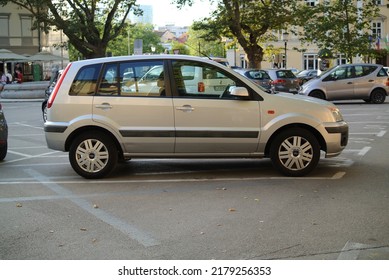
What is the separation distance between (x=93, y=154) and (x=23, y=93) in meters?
23.3

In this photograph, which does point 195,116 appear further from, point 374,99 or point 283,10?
point 283,10

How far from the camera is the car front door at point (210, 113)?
7578 millimetres

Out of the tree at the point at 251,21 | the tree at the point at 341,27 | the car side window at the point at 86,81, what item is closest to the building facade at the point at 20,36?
the tree at the point at 251,21

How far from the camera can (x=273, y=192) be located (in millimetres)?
6957

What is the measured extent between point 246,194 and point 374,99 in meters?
17.3

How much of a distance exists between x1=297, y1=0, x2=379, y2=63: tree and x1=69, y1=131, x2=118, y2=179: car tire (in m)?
27.5

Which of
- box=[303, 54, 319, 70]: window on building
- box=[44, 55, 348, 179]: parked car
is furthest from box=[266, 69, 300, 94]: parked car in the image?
box=[303, 54, 319, 70]: window on building

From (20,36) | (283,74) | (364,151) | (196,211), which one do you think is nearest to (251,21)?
(283,74)

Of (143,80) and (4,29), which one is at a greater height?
(4,29)

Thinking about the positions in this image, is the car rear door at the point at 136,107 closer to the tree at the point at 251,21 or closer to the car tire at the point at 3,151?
the car tire at the point at 3,151

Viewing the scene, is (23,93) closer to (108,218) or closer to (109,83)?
(109,83)

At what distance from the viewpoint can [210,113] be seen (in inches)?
298

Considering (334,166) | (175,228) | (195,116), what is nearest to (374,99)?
(334,166)

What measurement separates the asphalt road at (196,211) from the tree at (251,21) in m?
28.6
